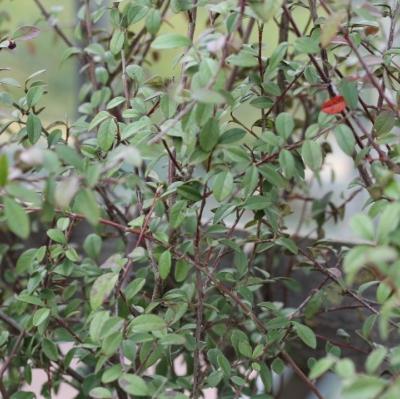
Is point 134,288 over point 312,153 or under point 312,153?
under

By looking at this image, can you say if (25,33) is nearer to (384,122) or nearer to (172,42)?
(172,42)

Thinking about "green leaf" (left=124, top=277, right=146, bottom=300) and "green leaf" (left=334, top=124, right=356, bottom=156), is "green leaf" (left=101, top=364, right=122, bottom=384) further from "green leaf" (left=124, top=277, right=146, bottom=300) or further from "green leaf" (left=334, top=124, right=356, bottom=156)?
"green leaf" (left=334, top=124, right=356, bottom=156)

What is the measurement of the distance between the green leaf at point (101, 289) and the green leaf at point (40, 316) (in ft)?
0.49

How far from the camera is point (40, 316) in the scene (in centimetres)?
86

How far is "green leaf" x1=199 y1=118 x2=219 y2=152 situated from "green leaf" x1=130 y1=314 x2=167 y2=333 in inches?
7.5

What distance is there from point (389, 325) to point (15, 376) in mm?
595

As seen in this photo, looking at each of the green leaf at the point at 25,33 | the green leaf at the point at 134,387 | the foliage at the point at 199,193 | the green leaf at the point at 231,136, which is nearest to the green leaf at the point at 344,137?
the foliage at the point at 199,193

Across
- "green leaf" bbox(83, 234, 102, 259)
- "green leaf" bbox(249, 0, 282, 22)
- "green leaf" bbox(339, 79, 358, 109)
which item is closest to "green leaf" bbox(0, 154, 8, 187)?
"green leaf" bbox(249, 0, 282, 22)

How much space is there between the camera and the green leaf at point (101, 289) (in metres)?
0.71

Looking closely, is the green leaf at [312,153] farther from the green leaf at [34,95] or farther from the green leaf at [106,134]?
the green leaf at [34,95]

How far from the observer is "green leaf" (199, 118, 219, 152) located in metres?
0.68

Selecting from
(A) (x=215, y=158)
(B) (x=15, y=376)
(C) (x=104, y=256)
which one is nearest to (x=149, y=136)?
(A) (x=215, y=158)

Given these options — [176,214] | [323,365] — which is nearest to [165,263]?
[176,214]

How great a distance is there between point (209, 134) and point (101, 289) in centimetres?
20
